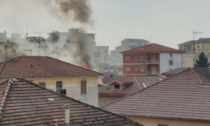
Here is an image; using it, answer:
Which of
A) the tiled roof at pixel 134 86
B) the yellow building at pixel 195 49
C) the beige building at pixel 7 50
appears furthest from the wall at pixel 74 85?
the yellow building at pixel 195 49

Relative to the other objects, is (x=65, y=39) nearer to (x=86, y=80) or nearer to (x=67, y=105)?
(x=86, y=80)

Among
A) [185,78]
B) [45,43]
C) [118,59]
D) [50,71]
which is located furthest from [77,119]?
[118,59]

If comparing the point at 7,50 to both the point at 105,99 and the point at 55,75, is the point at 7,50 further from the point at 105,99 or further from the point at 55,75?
the point at 55,75

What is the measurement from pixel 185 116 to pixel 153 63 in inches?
2661

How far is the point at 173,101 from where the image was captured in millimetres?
21688

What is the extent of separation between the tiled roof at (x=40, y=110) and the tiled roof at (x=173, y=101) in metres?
5.22

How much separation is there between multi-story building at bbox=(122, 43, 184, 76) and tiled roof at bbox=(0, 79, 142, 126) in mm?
72114

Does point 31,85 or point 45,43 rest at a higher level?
point 45,43

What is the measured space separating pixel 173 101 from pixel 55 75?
17.2m

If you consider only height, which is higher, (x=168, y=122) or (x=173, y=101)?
(x=173, y=101)

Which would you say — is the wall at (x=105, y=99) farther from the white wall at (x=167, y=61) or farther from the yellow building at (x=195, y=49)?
the yellow building at (x=195, y=49)

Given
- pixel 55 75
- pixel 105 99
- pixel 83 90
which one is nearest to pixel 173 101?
pixel 55 75

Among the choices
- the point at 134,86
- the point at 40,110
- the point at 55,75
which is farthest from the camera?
the point at 134,86

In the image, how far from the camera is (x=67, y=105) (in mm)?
14352
